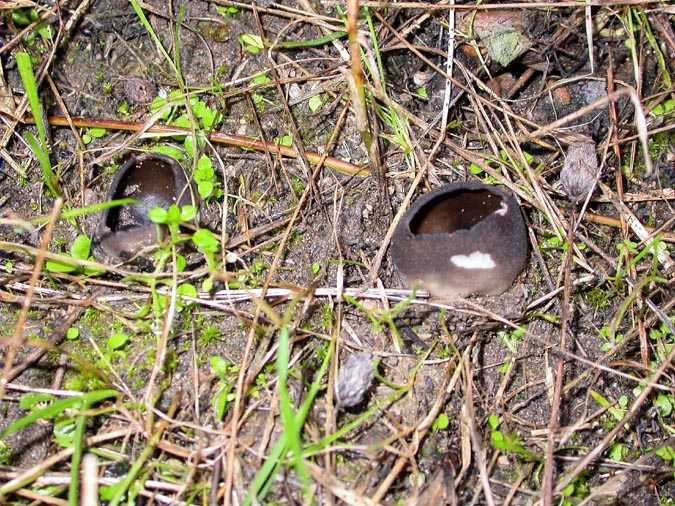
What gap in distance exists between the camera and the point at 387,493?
1.96 meters

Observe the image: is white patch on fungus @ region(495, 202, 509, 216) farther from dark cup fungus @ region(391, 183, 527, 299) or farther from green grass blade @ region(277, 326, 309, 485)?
green grass blade @ region(277, 326, 309, 485)

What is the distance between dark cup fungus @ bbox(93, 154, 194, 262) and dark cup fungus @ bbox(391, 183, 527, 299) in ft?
2.36

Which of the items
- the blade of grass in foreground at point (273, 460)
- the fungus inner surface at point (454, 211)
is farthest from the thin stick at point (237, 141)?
the blade of grass in foreground at point (273, 460)

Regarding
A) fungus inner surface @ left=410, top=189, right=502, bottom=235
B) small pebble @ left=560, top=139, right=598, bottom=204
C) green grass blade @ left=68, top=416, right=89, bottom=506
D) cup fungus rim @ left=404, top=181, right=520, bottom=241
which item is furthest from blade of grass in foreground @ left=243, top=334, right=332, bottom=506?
small pebble @ left=560, top=139, right=598, bottom=204

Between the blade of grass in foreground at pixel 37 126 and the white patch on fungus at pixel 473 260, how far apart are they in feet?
4.31

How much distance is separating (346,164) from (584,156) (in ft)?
2.65

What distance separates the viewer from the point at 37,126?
88.2 inches

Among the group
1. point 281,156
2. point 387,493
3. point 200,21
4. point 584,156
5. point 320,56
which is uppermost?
point 200,21

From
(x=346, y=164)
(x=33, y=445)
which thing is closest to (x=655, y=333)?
(x=346, y=164)

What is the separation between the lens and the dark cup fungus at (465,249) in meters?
2.10

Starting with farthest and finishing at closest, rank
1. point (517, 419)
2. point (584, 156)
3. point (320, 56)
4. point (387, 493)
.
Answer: point (320, 56)
point (584, 156)
point (517, 419)
point (387, 493)

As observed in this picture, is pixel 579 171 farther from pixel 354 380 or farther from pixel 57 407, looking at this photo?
pixel 57 407

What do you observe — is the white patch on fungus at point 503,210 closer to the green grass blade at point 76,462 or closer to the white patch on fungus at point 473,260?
the white patch on fungus at point 473,260

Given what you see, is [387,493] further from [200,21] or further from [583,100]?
[200,21]
